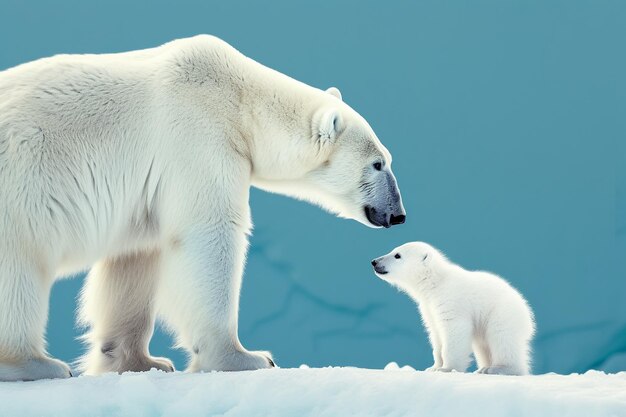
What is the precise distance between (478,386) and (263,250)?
9336 millimetres

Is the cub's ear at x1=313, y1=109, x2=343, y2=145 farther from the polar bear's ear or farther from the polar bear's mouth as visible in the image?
the polar bear's mouth

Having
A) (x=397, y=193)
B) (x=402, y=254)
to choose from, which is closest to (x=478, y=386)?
(x=397, y=193)

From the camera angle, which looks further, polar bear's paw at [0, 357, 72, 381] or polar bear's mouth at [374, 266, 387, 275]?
polar bear's mouth at [374, 266, 387, 275]

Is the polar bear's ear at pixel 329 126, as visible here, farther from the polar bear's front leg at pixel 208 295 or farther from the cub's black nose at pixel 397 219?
the polar bear's front leg at pixel 208 295

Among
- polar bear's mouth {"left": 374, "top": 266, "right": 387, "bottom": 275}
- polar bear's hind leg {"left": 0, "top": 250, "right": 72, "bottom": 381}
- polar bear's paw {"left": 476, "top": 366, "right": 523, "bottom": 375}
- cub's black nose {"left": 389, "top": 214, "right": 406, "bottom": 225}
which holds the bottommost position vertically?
polar bear's hind leg {"left": 0, "top": 250, "right": 72, "bottom": 381}

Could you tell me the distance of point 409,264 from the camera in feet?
15.3

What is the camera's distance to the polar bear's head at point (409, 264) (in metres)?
4.59

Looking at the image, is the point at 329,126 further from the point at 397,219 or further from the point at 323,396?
the point at 323,396

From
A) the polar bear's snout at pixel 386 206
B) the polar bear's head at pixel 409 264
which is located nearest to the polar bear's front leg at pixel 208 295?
the polar bear's snout at pixel 386 206

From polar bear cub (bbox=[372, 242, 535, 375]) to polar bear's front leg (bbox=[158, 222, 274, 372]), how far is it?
3.60 feet

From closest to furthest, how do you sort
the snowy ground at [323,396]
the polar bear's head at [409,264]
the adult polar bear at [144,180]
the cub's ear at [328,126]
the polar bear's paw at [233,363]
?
the snowy ground at [323,396] → the adult polar bear at [144,180] → the polar bear's paw at [233,363] → the cub's ear at [328,126] → the polar bear's head at [409,264]

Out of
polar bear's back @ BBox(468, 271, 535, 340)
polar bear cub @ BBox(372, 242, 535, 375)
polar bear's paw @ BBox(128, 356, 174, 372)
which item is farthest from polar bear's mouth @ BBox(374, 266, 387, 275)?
polar bear's paw @ BBox(128, 356, 174, 372)

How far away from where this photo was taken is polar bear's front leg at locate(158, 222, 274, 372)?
331 centimetres

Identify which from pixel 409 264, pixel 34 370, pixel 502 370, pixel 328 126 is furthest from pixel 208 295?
pixel 409 264
